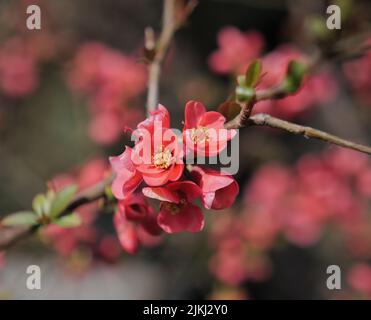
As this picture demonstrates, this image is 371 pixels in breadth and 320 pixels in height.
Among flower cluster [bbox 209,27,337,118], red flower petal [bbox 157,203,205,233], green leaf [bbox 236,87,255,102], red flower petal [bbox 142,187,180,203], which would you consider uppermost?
flower cluster [bbox 209,27,337,118]

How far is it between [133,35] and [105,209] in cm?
235

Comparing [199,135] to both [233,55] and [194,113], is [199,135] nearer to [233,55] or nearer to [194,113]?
[194,113]

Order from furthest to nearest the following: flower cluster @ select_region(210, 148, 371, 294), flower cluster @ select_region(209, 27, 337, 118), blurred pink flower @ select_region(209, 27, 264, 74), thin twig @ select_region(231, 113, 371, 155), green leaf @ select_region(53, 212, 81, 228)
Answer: flower cluster @ select_region(210, 148, 371, 294) → blurred pink flower @ select_region(209, 27, 264, 74) → flower cluster @ select_region(209, 27, 337, 118) → green leaf @ select_region(53, 212, 81, 228) → thin twig @ select_region(231, 113, 371, 155)

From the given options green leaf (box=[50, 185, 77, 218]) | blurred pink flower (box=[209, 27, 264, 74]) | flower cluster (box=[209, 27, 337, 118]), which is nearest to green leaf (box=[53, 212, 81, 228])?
green leaf (box=[50, 185, 77, 218])

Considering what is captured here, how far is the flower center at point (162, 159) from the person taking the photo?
76cm

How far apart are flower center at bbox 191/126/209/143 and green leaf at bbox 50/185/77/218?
308mm

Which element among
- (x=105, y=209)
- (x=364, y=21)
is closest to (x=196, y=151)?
(x=105, y=209)

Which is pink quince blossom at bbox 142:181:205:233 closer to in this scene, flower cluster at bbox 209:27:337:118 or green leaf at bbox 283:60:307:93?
green leaf at bbox 283:60:307:93

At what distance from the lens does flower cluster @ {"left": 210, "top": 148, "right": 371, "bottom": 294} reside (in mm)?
2131

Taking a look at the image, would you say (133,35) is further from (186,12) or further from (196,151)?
(196,151)

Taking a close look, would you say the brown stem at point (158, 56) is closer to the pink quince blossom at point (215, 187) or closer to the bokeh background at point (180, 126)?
the pink quince blossom at point (215, 187)

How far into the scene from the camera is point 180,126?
2760mm

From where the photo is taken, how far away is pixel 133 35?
3137mm

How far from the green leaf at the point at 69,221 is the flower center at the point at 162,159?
241mm
